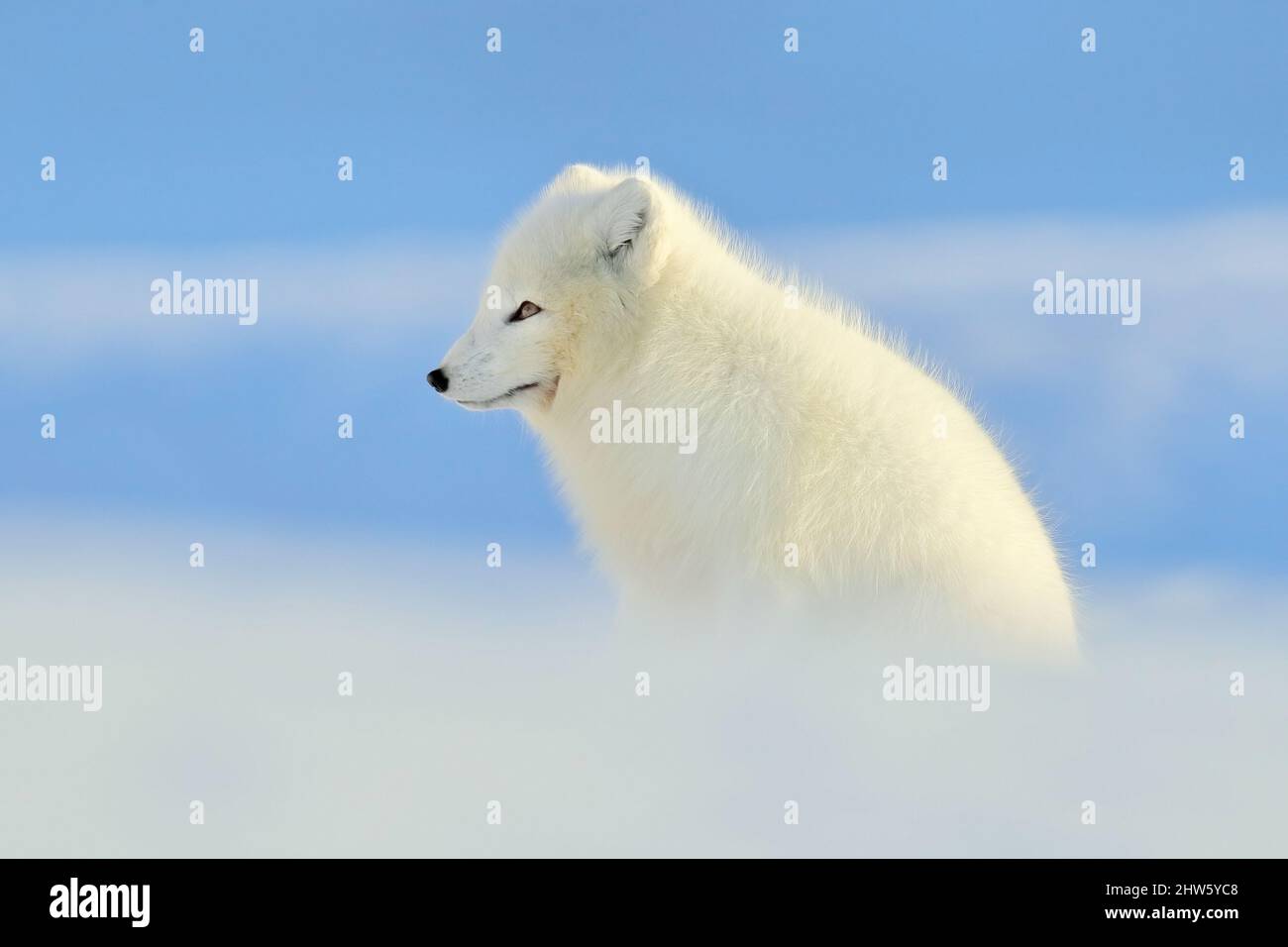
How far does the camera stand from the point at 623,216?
650 cm

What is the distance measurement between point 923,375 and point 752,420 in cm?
93

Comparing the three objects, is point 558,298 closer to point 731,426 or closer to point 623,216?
point 623,216

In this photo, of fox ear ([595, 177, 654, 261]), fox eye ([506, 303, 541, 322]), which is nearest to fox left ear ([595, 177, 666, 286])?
fox ear ([595, 177, 654, 261])

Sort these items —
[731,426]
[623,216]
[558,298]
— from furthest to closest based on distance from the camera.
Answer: [558,298] → [623,216] → [731,426]

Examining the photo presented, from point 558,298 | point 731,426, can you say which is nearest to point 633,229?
point 558,298

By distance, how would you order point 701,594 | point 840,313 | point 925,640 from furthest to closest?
1. point 840,313
2. point 701,594
3. point 925,640

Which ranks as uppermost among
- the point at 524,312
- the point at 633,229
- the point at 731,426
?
the point at 633,229

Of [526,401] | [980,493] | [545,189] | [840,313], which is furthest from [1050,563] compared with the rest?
[545,189]

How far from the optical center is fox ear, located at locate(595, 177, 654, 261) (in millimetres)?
6465

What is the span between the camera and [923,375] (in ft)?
21.8

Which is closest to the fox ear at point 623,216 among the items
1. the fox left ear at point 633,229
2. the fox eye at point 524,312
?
the fox left ear at point 633,229

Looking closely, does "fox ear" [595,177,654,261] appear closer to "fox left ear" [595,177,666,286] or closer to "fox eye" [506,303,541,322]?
"fox left ear" [595,177,666,286]

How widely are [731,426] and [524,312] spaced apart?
1.16 metres

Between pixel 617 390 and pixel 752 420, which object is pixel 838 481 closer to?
pixel 752 420
